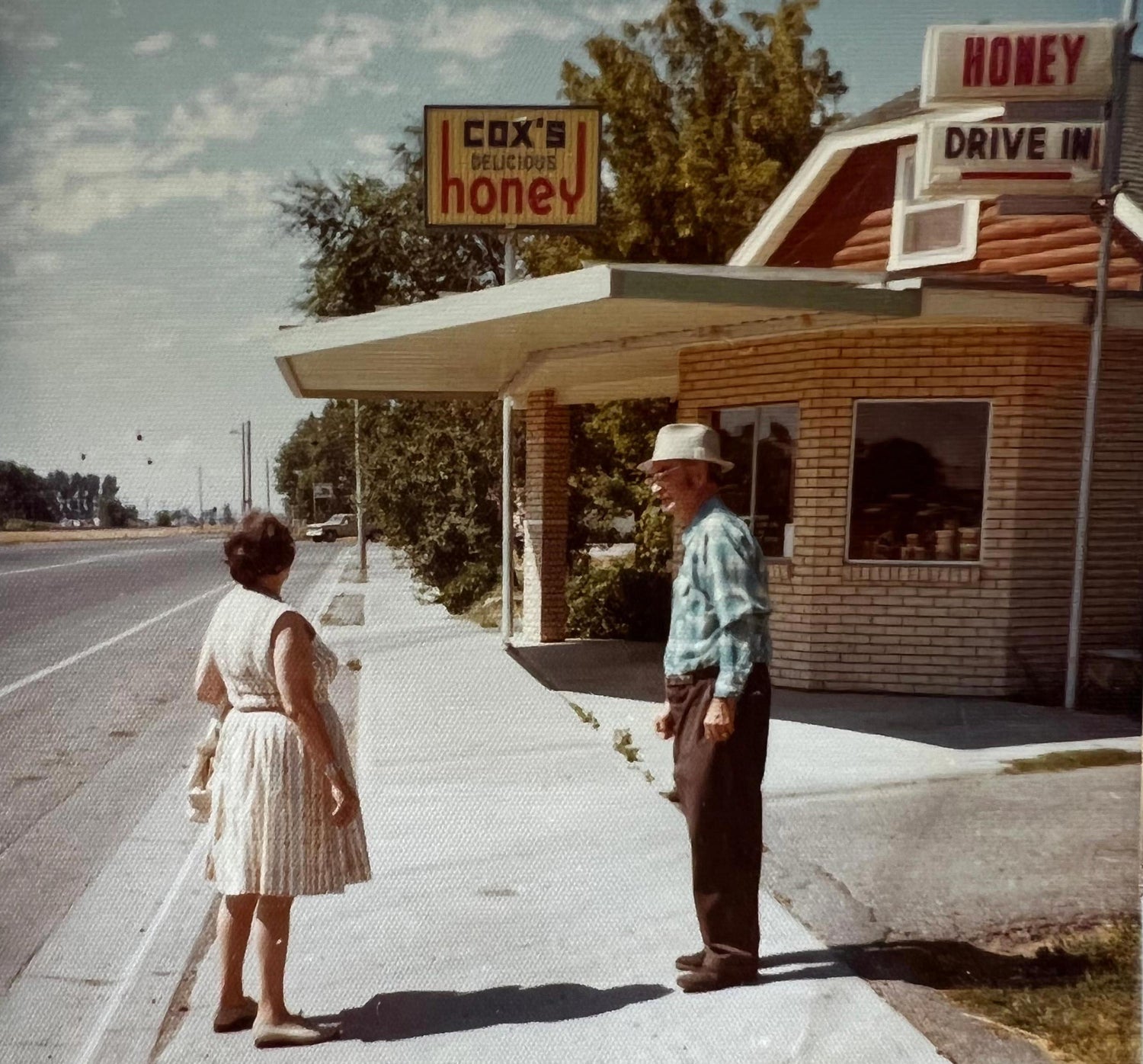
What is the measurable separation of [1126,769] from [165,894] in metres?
3.94

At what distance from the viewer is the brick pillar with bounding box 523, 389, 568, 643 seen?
32.6 feet

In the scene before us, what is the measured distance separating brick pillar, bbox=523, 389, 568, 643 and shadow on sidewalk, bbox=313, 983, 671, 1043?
7084 mm

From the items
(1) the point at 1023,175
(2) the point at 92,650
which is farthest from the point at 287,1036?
(2) the point at 92,650

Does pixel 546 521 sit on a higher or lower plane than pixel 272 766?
higher

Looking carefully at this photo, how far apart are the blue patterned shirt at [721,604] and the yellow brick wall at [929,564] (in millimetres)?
2851

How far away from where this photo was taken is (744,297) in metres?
5.08

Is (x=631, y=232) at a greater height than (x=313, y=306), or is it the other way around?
(x=631, y=232)

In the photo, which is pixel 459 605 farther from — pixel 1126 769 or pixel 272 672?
pixel 272 672

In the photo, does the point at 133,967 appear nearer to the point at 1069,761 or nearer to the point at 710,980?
the point at 710,980

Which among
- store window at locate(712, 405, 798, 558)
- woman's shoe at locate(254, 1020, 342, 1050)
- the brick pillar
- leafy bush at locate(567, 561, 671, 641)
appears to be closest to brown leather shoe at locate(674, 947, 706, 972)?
woman's shoe at locate(254, 1020, 342, 1050)

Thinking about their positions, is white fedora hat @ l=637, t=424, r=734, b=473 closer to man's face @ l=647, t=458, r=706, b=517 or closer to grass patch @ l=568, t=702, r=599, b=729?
man's face @ l=647, t=458, r=706, b=517

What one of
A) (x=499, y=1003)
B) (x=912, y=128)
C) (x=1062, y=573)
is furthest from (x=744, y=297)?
(x=499, y=1003)

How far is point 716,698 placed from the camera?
2.87m

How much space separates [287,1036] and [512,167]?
2.72 m
